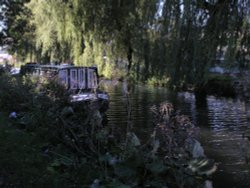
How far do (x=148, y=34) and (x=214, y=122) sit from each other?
16.1 feet

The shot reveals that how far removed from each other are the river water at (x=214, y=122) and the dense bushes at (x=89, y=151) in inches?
56.9

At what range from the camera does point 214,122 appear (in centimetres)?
1831

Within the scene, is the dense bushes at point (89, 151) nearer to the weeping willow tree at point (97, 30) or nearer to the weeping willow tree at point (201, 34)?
the weeping willow tree at point (201, 34)

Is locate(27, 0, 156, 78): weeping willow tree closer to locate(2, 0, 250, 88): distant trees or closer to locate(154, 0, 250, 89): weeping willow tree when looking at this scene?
locate(2, 0, 250, 88): distant trees

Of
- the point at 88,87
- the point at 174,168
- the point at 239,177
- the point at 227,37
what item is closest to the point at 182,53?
the point at 227,37

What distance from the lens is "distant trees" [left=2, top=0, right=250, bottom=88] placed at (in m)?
10.7

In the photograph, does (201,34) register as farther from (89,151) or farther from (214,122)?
(214,122)

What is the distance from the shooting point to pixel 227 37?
34.9 ft

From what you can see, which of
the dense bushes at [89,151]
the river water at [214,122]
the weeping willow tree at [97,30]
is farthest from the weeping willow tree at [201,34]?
the weeping willow tree at [97,30]

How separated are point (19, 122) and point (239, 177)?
5.57 meters

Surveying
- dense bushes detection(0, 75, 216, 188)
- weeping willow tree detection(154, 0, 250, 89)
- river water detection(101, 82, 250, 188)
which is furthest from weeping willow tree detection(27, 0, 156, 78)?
dense bushes detection(0, 75, 216, 188)

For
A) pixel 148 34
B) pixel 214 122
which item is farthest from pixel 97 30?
pixel 214 122

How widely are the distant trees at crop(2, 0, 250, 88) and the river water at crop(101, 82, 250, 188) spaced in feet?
4.91

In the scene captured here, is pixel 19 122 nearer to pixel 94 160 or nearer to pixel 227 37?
pixel 94 160
